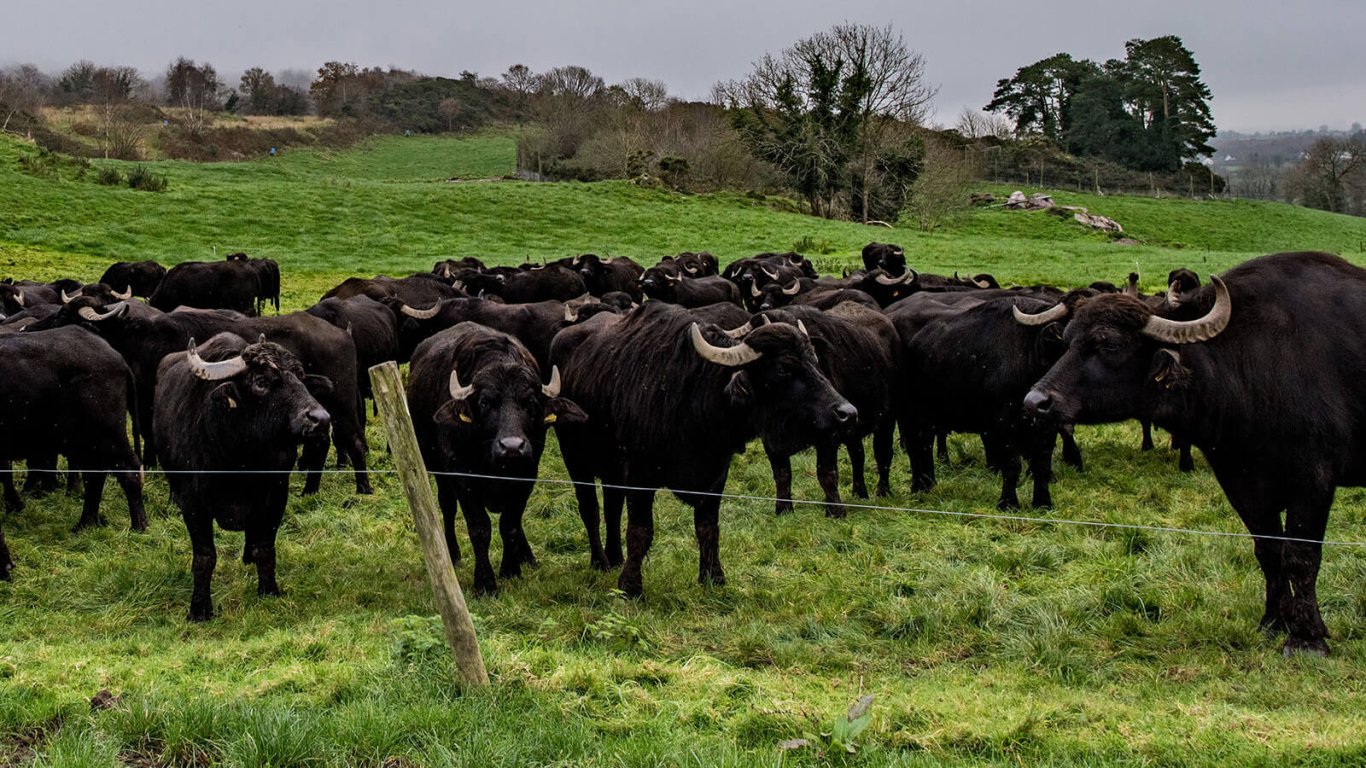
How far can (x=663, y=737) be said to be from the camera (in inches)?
195

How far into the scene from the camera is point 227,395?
25.7 ft

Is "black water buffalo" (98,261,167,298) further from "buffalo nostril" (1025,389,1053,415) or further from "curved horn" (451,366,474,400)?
"buffalo nostril" (1025,389,1053,415)

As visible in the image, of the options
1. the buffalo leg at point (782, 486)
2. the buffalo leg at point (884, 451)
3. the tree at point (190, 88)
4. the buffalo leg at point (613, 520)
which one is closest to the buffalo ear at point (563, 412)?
the buffalo leg at point (613, 520)

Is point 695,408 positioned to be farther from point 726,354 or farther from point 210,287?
point 210,287

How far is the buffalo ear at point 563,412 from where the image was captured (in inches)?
312

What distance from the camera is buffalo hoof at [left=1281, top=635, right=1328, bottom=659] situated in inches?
257

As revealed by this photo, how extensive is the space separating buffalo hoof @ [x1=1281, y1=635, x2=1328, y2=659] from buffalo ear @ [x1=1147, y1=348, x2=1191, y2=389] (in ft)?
5.90

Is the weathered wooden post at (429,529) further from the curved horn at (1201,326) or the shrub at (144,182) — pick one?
the shrub at (144,182)

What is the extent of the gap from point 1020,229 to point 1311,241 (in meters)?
15.7

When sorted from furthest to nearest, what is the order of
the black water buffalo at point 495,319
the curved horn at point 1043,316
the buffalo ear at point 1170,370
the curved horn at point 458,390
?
1. the black water buffalo at point 495,319
2. the curved horn at point 1043,316
3. the curved horn at point 458,390
4. the buffalo ear at point 1170,370

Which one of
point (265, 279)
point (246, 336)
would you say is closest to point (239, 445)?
point (246, 336)

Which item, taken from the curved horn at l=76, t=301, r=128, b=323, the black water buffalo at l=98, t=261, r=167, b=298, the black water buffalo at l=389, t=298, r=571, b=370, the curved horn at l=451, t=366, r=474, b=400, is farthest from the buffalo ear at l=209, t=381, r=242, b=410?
the black water buffalo at l=98, t=261, r=167, b=298

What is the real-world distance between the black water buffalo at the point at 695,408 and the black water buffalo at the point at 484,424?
52cm

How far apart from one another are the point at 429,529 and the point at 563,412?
267cm
